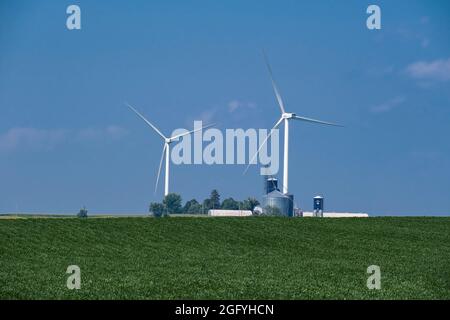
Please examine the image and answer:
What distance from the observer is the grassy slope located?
882 inches

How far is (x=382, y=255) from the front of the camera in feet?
125

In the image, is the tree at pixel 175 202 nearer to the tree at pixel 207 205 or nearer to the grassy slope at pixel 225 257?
the tree at pixel 207 205

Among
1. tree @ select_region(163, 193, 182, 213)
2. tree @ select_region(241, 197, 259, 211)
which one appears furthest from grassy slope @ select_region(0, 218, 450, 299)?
tree @ select_region(241, 197, 259, 211)

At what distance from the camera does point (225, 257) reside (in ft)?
117

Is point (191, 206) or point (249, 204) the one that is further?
point (191, 206)

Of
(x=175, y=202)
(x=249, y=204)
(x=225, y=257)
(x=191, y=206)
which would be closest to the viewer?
(x=225, y=257)

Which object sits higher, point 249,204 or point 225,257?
point 249,204

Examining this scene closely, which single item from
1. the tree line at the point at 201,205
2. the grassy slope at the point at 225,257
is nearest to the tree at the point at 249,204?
the tree line at the point at 201,205

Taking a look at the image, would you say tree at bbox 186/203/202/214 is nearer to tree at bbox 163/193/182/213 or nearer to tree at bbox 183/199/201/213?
tree at bbox 183/199/201/213

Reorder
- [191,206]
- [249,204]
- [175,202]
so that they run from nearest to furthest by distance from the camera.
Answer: [175,202] < [249,204] < [191,206]

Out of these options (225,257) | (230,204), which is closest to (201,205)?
(230,204)

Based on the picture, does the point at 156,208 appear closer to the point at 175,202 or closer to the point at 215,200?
the point at 175,202

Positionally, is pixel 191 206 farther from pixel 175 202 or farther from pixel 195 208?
pixel 175 202
